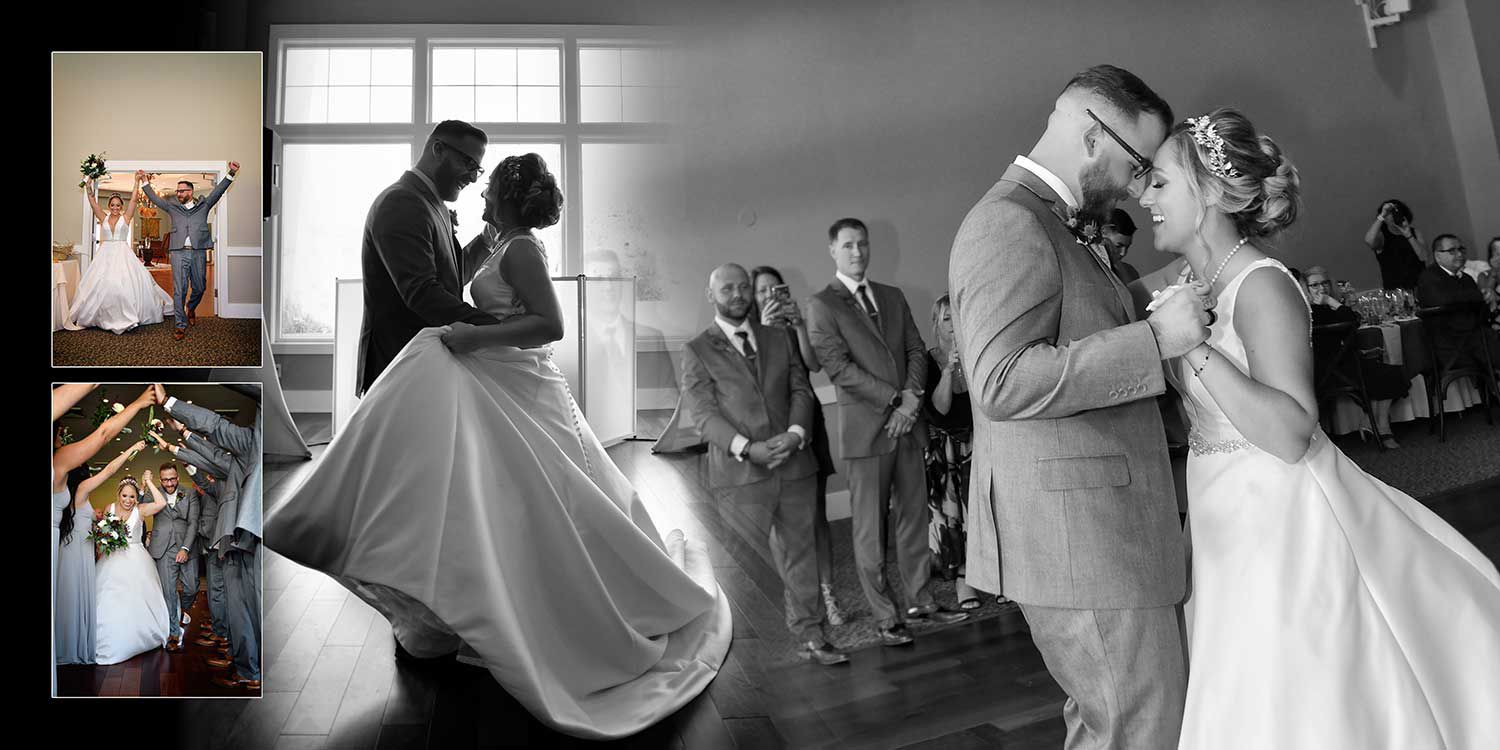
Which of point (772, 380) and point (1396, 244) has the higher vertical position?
point (1396, 244)

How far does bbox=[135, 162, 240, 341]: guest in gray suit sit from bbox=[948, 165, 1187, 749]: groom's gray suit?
183cm

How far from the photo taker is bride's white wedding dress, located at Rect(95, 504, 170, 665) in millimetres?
2271

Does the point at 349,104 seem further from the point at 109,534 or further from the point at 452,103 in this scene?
the point at 109,534

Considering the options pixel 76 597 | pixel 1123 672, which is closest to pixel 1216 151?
pixel 1123 672

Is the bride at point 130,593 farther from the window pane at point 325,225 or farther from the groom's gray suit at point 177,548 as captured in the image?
the window pane at point 325,225

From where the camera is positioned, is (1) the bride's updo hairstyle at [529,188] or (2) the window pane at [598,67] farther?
(2) the window pane at [598,67]

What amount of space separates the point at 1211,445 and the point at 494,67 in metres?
2.05

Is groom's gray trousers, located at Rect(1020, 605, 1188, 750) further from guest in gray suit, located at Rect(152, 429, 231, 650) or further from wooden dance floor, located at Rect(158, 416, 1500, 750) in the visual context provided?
guest in gray suit, located at Rect(152, 429, 231, 650)

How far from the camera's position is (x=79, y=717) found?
2.23 meters

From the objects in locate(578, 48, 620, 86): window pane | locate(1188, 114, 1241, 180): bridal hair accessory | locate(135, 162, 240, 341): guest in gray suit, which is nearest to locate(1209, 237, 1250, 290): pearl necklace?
locate(1188, 114, 1241, 180): bridal hair accessory

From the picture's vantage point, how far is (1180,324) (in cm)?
145

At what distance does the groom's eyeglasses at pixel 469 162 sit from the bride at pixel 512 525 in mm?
53

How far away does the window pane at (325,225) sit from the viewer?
2475 mm

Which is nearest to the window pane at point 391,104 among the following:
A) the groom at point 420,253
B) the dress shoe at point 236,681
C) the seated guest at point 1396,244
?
the groom at point 420,253
